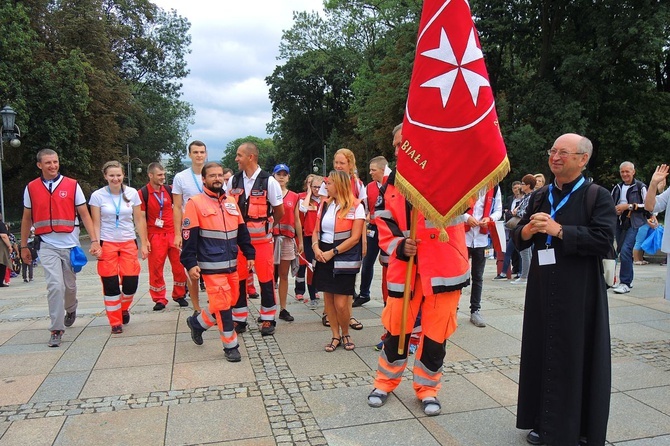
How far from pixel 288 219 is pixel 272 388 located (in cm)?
339

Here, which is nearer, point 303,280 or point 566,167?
point 566,167

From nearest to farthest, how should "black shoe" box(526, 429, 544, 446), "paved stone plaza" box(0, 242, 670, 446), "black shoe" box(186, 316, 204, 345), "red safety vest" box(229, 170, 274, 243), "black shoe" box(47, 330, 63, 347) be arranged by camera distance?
"black shoe" box(526, 429, 544, 446) → "paved stone plaza" box(0, 242, 670, 446) → "black shoe" box(186, 316, 204, 345) → "black shoe" box(47, 330, 63, 347) → "red safety vest" box(229, 170, 274, 243)

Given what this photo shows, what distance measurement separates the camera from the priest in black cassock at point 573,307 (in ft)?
10.2

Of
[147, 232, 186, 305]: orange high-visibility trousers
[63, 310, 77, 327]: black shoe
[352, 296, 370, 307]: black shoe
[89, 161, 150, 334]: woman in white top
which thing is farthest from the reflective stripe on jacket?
[352, 296, 370, 307]: black shoe

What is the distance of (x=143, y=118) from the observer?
121ft

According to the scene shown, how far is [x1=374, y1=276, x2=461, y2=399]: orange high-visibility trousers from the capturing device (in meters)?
3.79

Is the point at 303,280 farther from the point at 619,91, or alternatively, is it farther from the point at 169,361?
the point at 619,91

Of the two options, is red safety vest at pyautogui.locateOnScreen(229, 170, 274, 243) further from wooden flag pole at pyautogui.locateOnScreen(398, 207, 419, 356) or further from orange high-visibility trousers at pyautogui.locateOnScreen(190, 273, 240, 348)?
wooden flag pole at pyautogui.locateOnScreen(398, 207, 419, 356)

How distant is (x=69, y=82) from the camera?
81.4 ft

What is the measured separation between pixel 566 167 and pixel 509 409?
1872 mm

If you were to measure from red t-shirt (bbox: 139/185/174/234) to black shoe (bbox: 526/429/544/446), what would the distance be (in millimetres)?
5789

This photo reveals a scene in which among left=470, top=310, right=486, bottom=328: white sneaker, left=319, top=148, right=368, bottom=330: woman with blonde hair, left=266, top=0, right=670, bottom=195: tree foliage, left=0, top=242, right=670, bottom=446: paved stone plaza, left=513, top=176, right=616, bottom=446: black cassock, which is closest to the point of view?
left=513, top=176, right=616, bottom=446: black cassock

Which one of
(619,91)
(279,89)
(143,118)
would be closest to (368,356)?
(619,91)

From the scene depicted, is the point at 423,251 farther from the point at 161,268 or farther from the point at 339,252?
the point at 161,268
